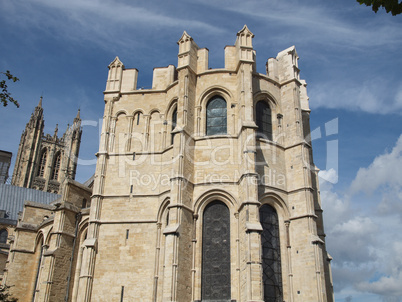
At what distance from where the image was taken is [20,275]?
1081 inches

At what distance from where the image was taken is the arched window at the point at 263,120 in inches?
838

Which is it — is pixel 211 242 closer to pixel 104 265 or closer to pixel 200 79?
pixel 104 265

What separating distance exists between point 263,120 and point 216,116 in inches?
98.1

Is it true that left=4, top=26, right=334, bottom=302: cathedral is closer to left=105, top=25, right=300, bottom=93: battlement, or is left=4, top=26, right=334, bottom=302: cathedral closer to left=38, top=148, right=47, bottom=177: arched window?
left=105, top=25, right=300, bottom=93: battlement

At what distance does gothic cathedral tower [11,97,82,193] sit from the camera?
228 ft

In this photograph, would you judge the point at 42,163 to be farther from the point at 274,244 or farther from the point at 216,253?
the point at 274,244

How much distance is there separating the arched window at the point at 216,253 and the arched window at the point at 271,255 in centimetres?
163

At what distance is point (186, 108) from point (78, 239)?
10034mm

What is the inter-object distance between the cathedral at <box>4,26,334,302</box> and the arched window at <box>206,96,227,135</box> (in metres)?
0.05

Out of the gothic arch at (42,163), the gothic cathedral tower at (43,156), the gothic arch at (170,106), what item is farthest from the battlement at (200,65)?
the gothic arch at (42,163)

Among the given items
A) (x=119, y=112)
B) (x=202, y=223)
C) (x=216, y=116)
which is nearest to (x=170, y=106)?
(x=216, y=116)

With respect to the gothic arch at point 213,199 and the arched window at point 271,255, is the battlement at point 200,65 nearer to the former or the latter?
the gothic arch at point 213,199

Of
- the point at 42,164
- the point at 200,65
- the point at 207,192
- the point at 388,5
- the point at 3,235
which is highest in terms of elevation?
the point at 42,164

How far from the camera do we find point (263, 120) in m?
21.7
